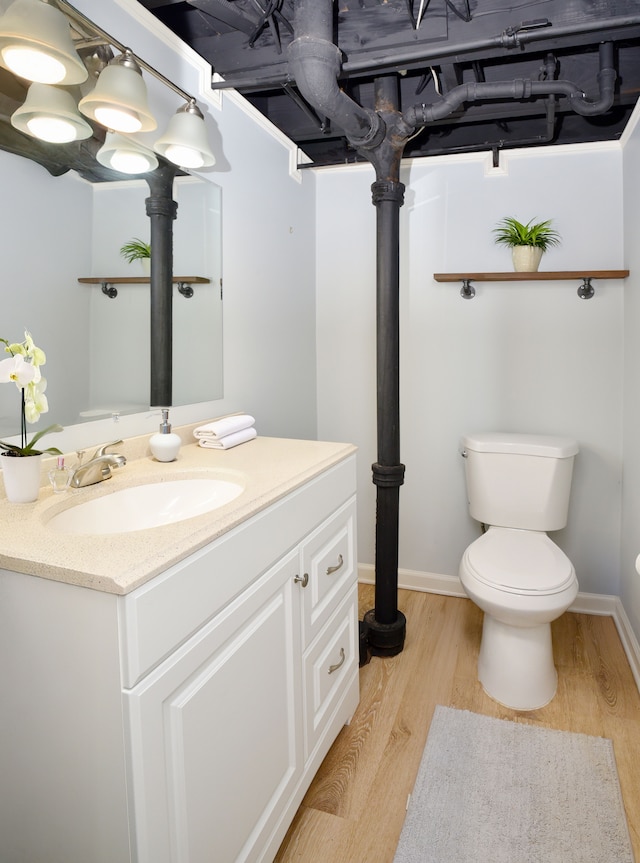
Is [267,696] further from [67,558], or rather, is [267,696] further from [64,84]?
[64,84]

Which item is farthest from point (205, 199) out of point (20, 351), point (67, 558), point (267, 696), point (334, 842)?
point (334, 842)

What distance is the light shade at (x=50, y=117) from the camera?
1.22 m

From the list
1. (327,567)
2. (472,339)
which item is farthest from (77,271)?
(472,339)

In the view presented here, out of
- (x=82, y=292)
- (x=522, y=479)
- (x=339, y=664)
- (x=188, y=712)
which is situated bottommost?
(x=339, y=664)

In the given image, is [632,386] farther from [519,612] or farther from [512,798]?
[512,798]

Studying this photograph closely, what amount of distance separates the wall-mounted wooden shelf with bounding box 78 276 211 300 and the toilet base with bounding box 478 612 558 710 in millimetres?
1583

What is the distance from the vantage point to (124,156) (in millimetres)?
1506

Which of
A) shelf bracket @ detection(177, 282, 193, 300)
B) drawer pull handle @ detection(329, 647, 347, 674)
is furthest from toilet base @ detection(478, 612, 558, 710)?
shelf bracket @ detection(177, 282, 193, 300)

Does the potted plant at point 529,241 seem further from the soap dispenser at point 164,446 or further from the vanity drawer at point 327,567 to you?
the soap dispenser at point 164,446

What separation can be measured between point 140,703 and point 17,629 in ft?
0.83

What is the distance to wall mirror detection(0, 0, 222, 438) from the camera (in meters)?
1.21

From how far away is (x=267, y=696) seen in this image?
1220 mm

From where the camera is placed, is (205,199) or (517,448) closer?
(205,199)

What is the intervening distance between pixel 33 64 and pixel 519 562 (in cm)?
205
